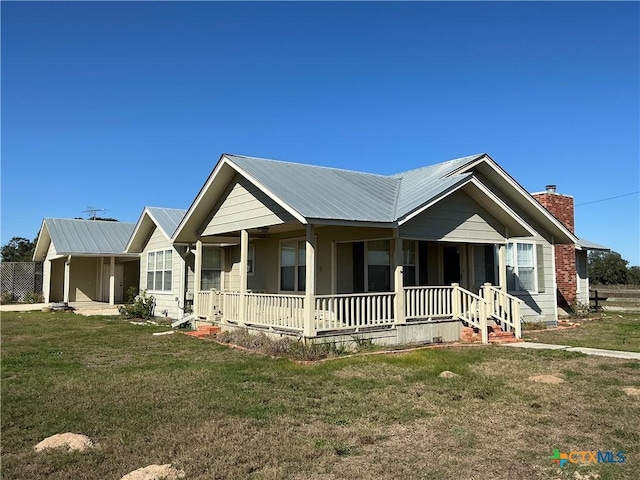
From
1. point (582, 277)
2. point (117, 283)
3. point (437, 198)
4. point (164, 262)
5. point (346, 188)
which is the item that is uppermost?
point (346, 188)

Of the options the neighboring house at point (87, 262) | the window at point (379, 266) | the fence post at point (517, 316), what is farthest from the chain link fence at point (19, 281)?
the fence post at point (517, 316)

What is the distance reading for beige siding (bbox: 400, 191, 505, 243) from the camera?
12.7 metres

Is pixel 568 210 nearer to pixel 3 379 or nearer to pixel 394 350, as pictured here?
pixel 394 350

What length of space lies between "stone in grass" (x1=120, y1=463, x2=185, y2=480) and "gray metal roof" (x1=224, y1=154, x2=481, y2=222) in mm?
6414

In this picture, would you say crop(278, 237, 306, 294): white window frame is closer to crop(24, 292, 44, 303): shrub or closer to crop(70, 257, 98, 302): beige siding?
crop(70, 257, 98, 302): beige siding

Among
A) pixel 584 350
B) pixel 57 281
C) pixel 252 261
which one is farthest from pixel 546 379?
pixel 57 281

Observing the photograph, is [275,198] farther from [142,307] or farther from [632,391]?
[142,307]

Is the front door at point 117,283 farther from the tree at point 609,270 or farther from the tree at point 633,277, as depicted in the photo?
the tree at point 633,277

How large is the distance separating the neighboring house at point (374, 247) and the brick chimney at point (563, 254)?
8.45 feet

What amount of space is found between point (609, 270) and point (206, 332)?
61.9m

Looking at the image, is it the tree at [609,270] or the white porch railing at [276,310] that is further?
the tree at [609,270]

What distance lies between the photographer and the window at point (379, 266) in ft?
46.0

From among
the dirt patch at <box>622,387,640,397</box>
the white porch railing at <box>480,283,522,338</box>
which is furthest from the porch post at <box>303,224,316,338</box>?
the dirt patch at <box>622,387,640,397</box>

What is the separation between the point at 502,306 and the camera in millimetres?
13852
